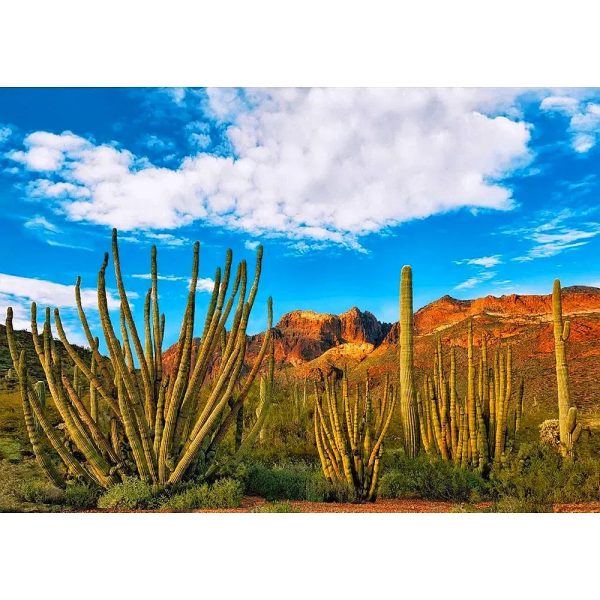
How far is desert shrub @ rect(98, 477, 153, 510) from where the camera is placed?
20.2ft

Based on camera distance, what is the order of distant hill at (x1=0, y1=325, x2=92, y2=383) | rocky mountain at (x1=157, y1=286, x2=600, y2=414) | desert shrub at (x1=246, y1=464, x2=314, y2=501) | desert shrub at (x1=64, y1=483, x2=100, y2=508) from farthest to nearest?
1. rocky mountain at (x1=157, y1=286, x2=600, y2=414)
2. distant hill at (x1=0, y1=325, x2=92, y2=383)
3. desert shrub at (x1=246, y1=464, x2=314, y2=501)
4. desert shrub at (x1=64, y1=483, x2=100, y2=508)

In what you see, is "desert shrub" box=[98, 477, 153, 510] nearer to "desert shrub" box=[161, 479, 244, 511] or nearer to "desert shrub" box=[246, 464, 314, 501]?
"desert shrub" box=[161, 479, 244, 511]

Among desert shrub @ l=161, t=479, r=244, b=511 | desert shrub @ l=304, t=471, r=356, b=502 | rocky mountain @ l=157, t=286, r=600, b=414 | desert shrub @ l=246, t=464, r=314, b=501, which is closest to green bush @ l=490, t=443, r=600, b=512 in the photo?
desert shrub @ l=304, t=471, r=356, b=502

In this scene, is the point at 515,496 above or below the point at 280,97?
below

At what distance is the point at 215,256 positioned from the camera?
8711mm

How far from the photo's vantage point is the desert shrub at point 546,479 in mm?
6652

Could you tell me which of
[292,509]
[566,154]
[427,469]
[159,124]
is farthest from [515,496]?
[159,124]

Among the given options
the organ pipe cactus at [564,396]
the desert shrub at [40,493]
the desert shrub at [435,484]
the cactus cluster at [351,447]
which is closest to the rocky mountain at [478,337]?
the organ pipe cactus at [564,396]

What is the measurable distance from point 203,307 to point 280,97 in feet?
11.6

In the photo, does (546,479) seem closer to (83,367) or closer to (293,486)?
(293,486)

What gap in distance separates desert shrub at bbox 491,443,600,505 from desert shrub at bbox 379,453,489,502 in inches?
9.3

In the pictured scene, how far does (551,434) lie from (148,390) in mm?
5531

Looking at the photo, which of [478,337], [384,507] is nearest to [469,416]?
[384,507]
